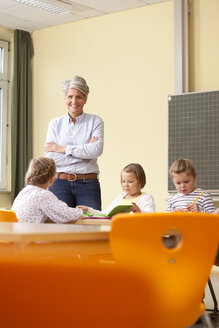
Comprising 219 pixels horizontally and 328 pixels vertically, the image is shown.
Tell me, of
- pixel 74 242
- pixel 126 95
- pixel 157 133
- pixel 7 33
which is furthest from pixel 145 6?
pixel 74 242

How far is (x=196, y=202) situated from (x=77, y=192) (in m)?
0.78

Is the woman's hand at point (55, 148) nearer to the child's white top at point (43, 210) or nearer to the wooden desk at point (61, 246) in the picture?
the child's white top at point (43, 210)

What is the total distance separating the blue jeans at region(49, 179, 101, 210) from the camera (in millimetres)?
3822

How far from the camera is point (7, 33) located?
760 cm

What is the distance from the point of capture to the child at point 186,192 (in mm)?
3613

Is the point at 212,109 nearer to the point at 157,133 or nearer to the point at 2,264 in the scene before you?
the point at 157,133

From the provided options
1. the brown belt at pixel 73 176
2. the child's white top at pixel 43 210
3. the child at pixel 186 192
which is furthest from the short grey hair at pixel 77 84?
the child's white top at pixel 43 210

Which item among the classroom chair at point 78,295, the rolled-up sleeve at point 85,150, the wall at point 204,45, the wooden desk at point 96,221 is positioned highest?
the wall at point 204,45

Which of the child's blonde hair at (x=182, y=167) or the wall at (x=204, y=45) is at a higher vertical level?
the wall at (x=204, y=45)

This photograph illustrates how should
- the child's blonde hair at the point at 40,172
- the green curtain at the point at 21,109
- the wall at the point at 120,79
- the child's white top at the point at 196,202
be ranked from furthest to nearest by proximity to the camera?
the green curtain at the point at 21,109
the wall at the point at 120,79
the child's white top at the point at 196,202
the child's blonde hair at the point at 40,172

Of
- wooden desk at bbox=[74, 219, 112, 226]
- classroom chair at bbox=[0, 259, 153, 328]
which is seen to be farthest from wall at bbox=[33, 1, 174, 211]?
classroom chair at bbox=[0, 259, 153, 328]

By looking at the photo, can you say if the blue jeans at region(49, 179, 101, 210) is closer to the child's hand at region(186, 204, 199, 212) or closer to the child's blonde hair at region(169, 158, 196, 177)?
the child's blonde hair at region(169, 158, 196, 177)

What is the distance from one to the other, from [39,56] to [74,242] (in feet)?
20.7

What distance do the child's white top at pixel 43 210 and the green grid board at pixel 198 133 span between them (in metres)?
3.07
